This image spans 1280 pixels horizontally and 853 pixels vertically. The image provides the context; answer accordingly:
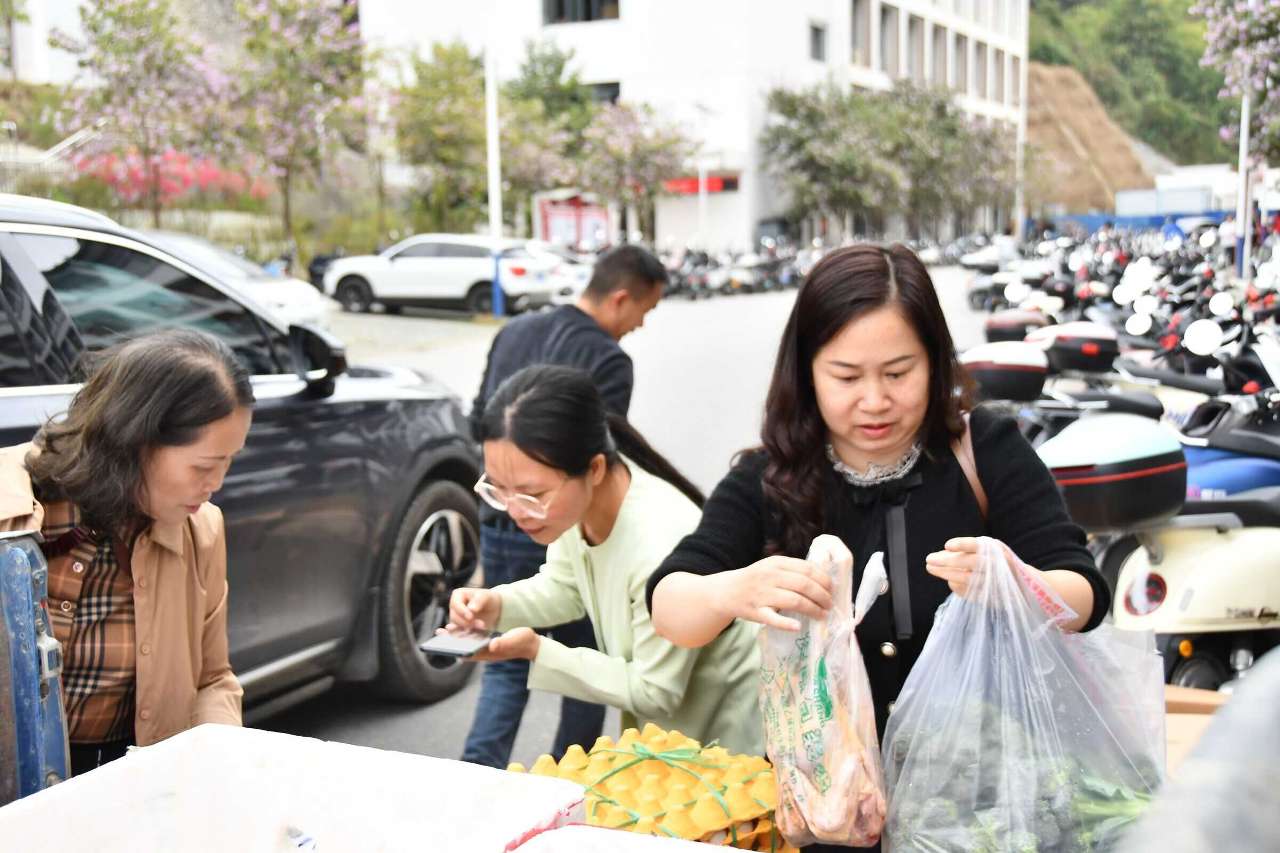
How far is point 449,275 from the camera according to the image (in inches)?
936

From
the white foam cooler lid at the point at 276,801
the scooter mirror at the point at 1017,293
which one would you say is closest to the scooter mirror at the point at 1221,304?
the white foam cooler lid at the point at 276,801

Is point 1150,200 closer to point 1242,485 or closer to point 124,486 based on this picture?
point 1242,485

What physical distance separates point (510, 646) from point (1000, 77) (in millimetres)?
71785

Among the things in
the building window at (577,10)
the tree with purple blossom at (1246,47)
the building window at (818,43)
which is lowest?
the tree with purple blossom at (1246,47)

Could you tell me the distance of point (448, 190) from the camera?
33.2 metres

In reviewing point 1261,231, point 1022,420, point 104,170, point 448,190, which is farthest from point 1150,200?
point 1022,420

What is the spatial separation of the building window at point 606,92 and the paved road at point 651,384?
17.4 m

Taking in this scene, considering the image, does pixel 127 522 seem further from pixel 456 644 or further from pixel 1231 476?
pixel 1231 476

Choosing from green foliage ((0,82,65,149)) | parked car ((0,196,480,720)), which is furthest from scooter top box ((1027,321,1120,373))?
green foliage ((0,82,65,149))

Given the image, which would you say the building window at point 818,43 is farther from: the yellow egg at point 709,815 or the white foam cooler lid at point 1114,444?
the yellow egg at point 709,815

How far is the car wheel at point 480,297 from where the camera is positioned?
23.9 meters

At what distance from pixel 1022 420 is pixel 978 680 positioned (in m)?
3.28

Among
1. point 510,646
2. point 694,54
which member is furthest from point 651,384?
point 694,54

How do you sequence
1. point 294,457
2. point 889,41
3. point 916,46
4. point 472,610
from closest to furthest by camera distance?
point 472,610 → point 294,457 → point 889,41 → point 916,46
